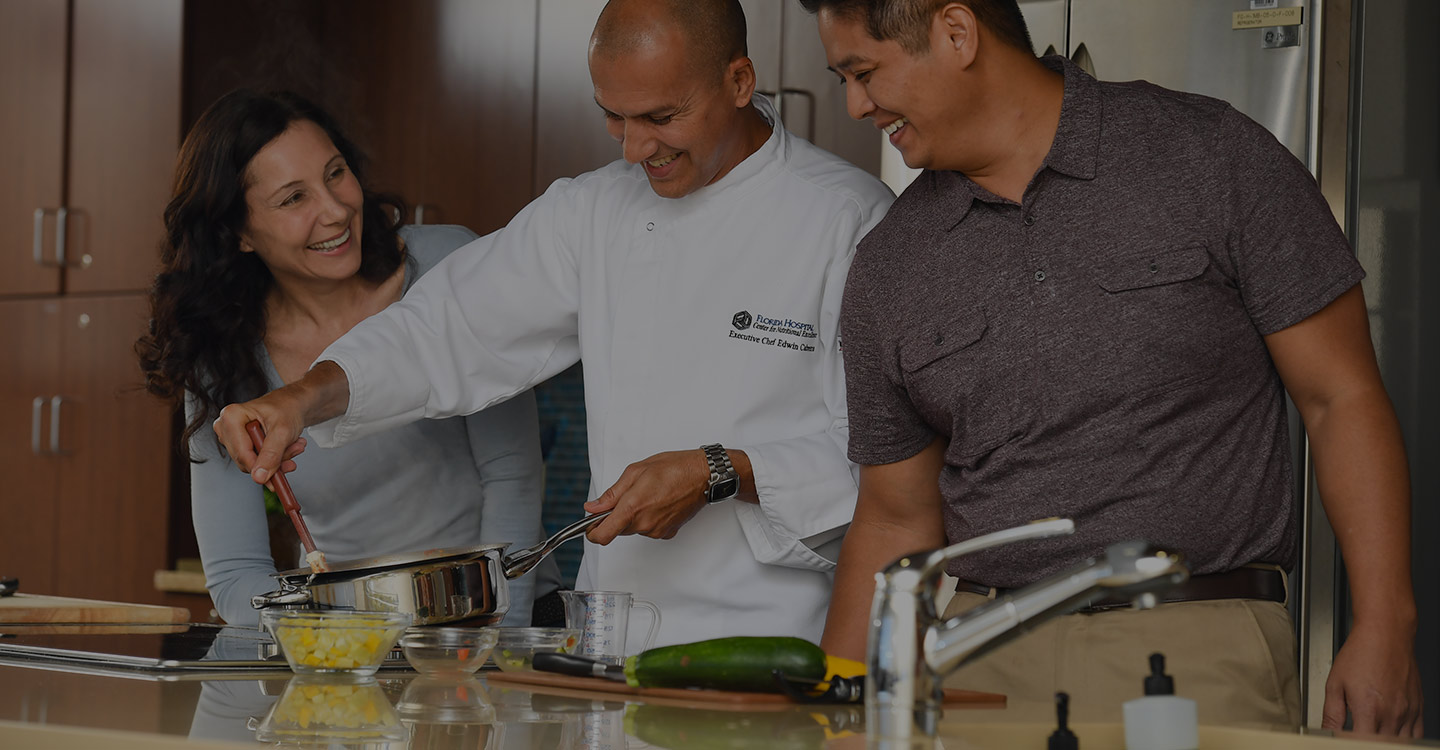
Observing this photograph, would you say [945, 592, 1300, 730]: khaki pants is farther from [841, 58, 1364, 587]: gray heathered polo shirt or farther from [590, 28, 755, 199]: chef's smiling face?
[590, 28, 755, 199]: chef's smiling face

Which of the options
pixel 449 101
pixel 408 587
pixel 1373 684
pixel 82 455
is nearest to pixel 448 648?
pixel 408 587

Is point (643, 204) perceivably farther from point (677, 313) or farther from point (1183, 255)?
point (1183, 255)

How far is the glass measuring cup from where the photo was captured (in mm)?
1354

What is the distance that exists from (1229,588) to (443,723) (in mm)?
809

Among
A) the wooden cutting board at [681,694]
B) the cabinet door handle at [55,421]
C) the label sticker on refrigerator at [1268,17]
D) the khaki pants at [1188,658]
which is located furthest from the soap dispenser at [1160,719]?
the cabinet door handle at [55,421]

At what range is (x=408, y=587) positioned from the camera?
1.31 meters

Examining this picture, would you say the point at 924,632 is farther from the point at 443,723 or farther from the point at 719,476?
the point at 719,476

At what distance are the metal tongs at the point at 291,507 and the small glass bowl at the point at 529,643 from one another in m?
0.18

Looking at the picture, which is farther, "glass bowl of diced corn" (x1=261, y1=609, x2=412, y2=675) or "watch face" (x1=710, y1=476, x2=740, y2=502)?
"watch face" (x1=710, y1=476, x2=740, y2=502)

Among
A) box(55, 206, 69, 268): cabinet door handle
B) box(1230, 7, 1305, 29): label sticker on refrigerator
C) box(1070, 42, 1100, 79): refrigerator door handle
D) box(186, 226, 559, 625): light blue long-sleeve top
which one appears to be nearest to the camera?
box(186, 226, 559, 625): light blue long-sleeve top

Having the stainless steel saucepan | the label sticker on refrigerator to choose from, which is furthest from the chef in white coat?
the label sticker on refrigerator

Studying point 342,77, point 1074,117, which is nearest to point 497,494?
point 1074,117

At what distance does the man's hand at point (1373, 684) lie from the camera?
1374 mm

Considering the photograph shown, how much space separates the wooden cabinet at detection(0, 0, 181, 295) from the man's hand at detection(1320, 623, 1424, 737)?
9.58ft
